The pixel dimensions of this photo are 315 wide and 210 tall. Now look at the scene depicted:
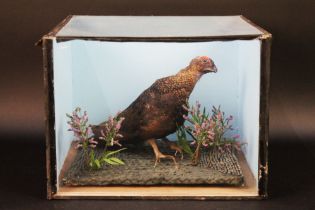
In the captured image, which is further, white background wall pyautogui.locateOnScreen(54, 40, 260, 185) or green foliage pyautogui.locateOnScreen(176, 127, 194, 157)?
white background wall pyautogui.locateOnScreen(54, 40, 260, 185)

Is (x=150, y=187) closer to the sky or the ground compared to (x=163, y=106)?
closer to the ground

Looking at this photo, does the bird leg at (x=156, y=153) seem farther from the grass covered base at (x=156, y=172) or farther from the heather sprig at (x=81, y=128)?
the heather sprig at (x=81, y=128)

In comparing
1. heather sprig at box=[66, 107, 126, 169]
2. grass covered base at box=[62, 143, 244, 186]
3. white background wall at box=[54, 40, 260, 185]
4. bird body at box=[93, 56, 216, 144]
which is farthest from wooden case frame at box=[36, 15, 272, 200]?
white background wall at box=[54, 40, 260, 185]

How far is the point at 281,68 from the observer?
4.10 m

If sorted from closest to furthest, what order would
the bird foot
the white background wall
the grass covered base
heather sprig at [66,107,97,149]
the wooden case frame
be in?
the wooden case frame → the grass covered base → heather sprig at [66,107,97,149] → the bird foot → the white background wall

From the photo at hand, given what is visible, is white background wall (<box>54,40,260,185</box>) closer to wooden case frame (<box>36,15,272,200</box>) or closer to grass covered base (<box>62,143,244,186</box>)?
grass covered base (<box>62,143,244,186</box>)

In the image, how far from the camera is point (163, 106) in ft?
11.2

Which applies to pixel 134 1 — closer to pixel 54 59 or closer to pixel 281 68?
pixel 281 68

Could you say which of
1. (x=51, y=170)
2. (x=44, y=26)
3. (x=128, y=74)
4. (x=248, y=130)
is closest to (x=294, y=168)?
(x=248, y=130)

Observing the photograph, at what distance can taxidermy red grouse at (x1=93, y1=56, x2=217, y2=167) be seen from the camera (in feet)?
11.2

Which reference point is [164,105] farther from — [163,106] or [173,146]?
[173,146]

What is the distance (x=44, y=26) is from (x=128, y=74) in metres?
0.52

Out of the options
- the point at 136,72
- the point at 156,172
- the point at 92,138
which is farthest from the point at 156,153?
the point at 136,72

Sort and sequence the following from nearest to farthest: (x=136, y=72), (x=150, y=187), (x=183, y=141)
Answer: (x=150, y=187)
(x=183, y=141)
(x=136, y=72)
